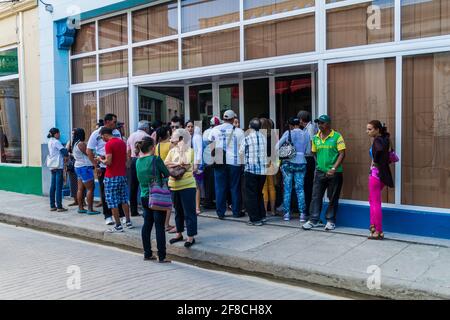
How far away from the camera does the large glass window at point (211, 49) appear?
351 inches

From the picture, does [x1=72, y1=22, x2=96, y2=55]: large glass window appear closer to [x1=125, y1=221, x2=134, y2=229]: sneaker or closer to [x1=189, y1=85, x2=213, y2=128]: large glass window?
[x1=189, y1=85, x2=213, y2=128]: large glass window

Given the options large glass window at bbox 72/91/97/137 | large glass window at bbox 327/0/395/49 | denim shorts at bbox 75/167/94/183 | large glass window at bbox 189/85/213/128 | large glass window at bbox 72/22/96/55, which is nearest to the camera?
large glass window at bbox 327/0/395/49

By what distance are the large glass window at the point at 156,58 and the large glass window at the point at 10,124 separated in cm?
428

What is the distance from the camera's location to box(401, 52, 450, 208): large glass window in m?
6.66

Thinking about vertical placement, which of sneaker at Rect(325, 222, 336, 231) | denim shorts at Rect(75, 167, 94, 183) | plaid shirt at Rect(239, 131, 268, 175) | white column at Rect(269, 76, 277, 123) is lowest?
sneaker at Rect(325, 222, 336, 231)

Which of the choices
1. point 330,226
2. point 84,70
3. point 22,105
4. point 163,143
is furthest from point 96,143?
point 22,105

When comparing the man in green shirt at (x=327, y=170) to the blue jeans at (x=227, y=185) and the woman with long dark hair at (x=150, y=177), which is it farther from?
the woman with long dark hair at (x=150, y=177)

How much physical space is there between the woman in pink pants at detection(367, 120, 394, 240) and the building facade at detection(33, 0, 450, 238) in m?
0.42

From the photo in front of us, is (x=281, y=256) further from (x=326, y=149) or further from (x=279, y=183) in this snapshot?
(x=279, y=183)

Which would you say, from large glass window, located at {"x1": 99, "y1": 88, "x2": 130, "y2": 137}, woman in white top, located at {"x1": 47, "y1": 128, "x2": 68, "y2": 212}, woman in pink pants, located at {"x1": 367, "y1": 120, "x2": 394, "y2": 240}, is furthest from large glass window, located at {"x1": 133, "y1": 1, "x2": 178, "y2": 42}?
woman in pink pants, located at {"x1": 367, "y1": 120, "x2": 394, "y2": 240}

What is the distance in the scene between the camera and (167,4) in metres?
9.96

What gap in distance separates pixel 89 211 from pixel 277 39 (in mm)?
4901
